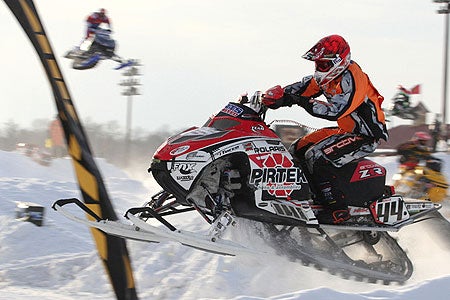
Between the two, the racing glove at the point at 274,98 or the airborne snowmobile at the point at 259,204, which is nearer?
the airborne snowmobile at the point at 259,204

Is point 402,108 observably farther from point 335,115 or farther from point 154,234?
point 154,234

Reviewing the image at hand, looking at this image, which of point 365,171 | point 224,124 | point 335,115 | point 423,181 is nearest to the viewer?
point 224,124

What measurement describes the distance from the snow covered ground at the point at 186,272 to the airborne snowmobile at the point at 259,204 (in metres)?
0.26

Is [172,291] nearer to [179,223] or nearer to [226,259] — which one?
[226,259]

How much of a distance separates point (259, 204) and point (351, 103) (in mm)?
1098

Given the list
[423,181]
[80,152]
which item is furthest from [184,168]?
[423,181]

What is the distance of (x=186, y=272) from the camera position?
24.5ft

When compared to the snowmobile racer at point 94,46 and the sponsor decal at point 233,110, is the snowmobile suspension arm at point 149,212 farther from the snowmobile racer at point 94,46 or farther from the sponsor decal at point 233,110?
the snowmobile racer at point 94,46

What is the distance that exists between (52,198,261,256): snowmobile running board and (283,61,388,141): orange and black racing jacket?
1307mm

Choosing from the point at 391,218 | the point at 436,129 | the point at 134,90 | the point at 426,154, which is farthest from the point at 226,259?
the point at 134,90

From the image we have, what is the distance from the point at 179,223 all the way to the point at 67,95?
4343 millimetres

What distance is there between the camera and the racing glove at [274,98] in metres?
6.37

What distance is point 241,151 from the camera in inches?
244

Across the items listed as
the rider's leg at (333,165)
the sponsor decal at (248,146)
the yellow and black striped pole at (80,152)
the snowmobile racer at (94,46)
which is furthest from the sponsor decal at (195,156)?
the snowmobile racer at (94,46)
